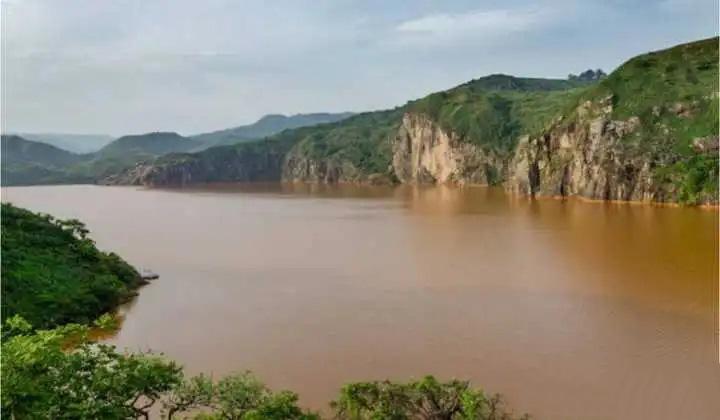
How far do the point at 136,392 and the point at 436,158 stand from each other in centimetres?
13366

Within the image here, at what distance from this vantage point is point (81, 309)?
1218 inches

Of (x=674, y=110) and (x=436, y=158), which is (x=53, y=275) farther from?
(x=436, y=158)

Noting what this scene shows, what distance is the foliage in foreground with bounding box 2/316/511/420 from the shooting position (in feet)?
36.8

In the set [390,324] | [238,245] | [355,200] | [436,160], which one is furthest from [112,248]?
[436,160]

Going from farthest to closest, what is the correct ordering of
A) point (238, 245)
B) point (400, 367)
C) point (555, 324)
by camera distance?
point (238, 245) < point (555, 324) < point (400, 367)

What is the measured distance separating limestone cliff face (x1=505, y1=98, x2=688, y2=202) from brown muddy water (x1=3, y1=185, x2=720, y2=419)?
678 inches

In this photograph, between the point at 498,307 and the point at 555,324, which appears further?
the point at 498,307

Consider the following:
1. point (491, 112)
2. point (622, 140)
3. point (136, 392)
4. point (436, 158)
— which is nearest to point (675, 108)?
point (622, 140)

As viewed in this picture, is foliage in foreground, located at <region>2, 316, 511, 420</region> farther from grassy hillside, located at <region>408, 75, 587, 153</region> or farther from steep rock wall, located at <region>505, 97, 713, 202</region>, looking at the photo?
grassy hillside, located at <region>408, 75, 587, 153</region>

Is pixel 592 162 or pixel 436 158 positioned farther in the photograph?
pixel 436 158

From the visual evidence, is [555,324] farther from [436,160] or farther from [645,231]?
[436,160]

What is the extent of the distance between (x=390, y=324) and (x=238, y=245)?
90.0 ft

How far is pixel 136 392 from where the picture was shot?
13703 millimetres

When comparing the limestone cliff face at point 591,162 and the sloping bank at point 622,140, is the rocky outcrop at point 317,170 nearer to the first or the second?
the sloping bank at point 622,140
